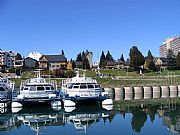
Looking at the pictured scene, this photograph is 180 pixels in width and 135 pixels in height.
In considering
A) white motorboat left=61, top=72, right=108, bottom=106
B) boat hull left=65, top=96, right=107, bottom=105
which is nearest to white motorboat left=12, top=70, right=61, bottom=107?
white motorboat left=61, top=72, right=108, bottom=106

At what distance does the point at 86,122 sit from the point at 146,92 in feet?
138

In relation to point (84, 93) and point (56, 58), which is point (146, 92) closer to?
point (84, 93)

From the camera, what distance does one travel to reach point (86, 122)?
124 ft

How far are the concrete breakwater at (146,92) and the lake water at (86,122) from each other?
2439 cm

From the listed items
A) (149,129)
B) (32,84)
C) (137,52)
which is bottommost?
(149,129)

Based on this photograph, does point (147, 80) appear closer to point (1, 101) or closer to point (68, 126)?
point (1, 101)

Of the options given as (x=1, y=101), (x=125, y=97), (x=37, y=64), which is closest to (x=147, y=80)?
(x=125, y=97)

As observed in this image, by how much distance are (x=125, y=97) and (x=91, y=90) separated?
22164 millimetres

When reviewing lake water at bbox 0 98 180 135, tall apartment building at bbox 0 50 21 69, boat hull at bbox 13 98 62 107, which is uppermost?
tall apartment building at bbox 0 50 21 69

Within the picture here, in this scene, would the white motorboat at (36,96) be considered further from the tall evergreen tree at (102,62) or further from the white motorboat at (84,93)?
the tall evergreen tree at (102,62)

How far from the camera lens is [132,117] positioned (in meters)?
43.2

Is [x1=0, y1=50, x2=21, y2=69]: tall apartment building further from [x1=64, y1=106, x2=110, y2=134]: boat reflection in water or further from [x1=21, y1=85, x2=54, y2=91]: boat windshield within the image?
[x1=64, y1=106, x2=110, y2=134]: boat reflection in water

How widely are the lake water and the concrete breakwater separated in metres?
24.4

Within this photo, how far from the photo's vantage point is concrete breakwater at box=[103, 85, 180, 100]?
74.7m
